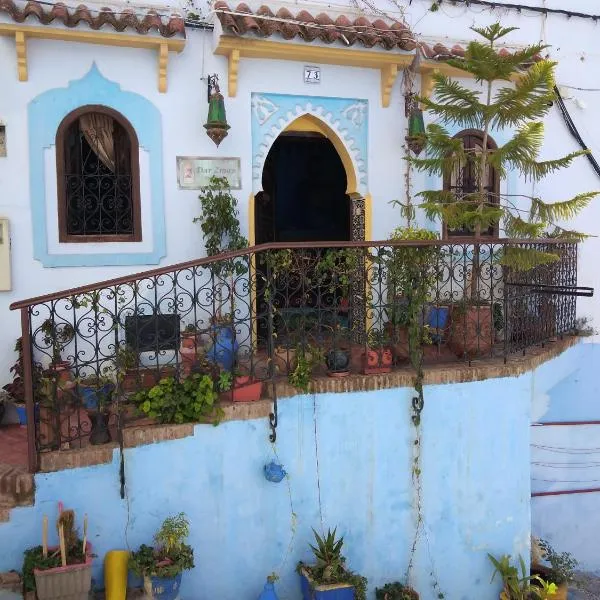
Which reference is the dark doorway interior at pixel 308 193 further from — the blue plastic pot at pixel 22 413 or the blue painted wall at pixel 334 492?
the blue plastic pot at pixel 22 413

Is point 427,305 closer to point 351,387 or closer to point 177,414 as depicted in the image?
point 351,387

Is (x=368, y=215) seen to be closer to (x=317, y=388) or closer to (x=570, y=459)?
(x=317, y=388)

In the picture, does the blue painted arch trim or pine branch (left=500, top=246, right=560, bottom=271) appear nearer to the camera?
pine branch (left=500, top=246, right=560, bottom=271)

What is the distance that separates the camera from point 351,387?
581 cm

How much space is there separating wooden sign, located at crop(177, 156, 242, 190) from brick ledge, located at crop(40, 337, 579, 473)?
2.73 metres

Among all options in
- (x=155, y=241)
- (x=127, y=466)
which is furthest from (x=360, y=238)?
(x=127, y=466)

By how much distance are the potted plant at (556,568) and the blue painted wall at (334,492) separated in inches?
42.4

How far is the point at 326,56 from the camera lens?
738cm

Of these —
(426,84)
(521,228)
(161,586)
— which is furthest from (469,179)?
(161,586)

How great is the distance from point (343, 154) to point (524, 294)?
2.72 m

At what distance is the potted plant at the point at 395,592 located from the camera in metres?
5.75

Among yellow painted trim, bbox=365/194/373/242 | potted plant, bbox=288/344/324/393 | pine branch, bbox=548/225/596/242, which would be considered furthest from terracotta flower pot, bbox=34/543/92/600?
pine branch, bbox=548/225/596/242

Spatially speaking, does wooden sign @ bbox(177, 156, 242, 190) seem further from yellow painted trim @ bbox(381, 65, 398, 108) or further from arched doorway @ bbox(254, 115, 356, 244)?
arched doorway @ bbox(254, 115, 356, 244)

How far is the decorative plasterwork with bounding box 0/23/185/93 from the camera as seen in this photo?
6371 millimetres
